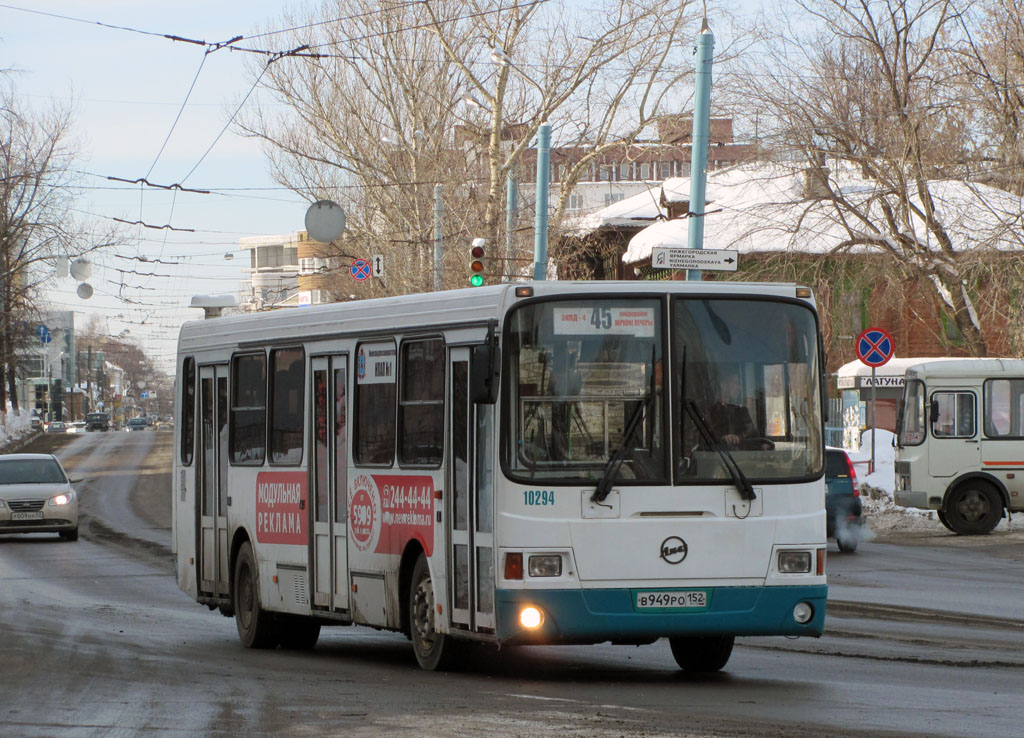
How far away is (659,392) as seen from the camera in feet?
33.5

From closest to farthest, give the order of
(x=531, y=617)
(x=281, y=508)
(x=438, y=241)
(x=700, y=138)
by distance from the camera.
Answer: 1. (x=531, y=617)
2. (x=281, y=508)
3. (x=700, y=138)
4. (x=438, y=241)

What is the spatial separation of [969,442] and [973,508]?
3.46 ft

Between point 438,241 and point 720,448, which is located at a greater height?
point 438,241

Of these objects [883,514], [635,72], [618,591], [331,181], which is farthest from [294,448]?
[331,181]

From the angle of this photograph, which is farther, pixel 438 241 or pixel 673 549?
pixel 438 241

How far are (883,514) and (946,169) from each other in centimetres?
777

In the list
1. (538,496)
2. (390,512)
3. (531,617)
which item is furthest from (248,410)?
(531,617)

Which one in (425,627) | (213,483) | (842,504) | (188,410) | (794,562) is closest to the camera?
(794,562)

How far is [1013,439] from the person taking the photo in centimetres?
2692

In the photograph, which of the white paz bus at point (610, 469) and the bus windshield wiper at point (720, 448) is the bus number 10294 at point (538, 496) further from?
the bus windshield wiper at point (720, 448)

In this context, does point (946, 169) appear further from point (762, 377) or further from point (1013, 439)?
point (762, 377)

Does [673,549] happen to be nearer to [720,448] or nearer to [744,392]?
[720,448]

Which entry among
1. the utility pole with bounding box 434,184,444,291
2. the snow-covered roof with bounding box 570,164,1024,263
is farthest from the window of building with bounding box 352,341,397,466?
the utility pole with bounding box 434,184,444,291

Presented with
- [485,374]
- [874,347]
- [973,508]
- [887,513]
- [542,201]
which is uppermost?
[542,201]
